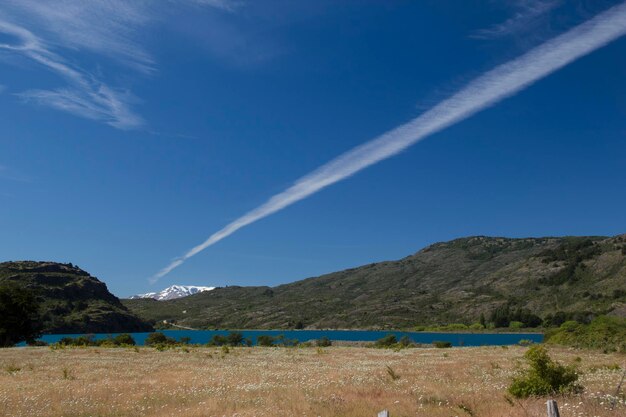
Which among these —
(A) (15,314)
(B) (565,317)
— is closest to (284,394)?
(A) (15,314)

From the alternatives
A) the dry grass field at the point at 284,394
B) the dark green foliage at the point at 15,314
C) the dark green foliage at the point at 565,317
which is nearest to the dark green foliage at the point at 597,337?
the dry grass field at the point at 284,394

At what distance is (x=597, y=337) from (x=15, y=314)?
83977mm

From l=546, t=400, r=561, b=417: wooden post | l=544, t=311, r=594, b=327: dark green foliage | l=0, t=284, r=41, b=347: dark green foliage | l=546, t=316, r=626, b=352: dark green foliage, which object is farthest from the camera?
l=544, t=311, r=594, b=327: dark green foliage

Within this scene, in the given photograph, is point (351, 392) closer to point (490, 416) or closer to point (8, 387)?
point (490, 416)

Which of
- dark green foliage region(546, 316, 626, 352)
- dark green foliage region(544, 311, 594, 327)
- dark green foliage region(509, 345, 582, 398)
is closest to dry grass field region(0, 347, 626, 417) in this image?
dark green foliage region(509, 345, 582, 398)

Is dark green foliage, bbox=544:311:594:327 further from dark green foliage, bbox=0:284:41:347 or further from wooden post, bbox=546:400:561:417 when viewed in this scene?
wooden post, bbox=546:400:561:417

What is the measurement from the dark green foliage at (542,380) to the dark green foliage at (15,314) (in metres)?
80.7

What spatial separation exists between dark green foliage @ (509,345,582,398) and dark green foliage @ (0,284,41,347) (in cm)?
8068

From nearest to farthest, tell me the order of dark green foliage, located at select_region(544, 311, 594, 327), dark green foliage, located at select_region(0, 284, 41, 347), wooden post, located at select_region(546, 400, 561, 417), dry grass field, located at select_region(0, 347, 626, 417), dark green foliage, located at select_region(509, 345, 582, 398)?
wooden post, located at select_region(546, 400, 561, 417)
dry grass field, located at select_region(0, 347, 626, 417)
dark green foliage, located at select_region(509, 345, 582, 398)
dark green foliage, located at select_region(0, 284, 41, 347)
dark green foliage, located at select_region(544, 311, 594, 327)

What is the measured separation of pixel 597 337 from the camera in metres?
55.8

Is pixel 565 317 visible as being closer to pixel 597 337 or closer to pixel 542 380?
pixel 597 337

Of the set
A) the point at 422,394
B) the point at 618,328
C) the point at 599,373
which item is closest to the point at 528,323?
the point at 618,328

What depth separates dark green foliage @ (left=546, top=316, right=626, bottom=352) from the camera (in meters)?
50.8

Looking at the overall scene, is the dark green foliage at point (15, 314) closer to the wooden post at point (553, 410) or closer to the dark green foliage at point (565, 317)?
the wooden post at point (553, 410)
